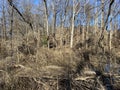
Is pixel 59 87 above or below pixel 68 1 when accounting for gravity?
below

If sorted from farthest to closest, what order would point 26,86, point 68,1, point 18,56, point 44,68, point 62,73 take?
point 68,1
point 18,56
point 44,68
point 62,73
point 26,86

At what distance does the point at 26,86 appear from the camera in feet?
27.4

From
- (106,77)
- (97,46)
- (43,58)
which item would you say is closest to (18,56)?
(43,58)

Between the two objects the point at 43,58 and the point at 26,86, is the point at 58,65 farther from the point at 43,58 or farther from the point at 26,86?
the point at 26,86

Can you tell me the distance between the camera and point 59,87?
28.0 ft

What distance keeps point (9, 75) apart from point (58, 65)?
378cm

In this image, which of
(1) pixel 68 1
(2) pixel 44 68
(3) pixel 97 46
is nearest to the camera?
(2) pixel 44 68

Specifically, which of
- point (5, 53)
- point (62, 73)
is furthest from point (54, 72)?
point (5, 53)

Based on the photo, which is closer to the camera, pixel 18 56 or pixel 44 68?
pixel 44 68

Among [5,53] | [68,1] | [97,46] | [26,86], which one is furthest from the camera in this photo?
[68,1]

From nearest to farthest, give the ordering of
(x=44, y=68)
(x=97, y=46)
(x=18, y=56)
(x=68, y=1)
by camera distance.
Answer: (x=44, y=68) → (x=18, y=56) → (x=97, y=46) → (x=68, y=1)

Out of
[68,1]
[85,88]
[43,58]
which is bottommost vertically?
[85,88]

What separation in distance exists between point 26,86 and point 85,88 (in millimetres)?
1883

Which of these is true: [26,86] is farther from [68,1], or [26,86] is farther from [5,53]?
[68,1]
